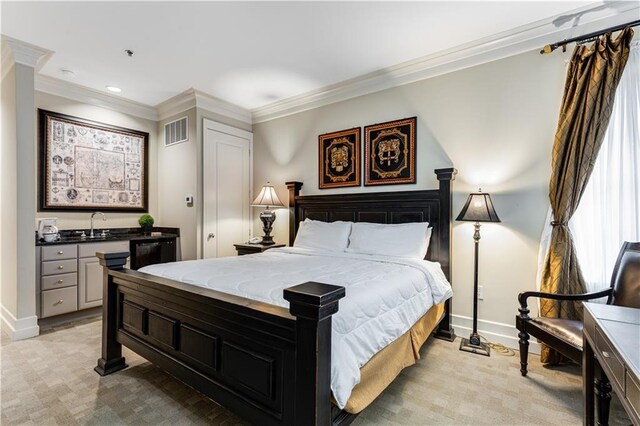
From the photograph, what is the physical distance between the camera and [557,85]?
2518 mm

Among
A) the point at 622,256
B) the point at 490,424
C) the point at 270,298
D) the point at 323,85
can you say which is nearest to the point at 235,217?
the point at 323,85

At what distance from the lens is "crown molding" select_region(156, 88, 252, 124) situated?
13.2 feet

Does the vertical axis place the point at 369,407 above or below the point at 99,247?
below

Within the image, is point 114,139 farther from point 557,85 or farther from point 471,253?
point 557,85

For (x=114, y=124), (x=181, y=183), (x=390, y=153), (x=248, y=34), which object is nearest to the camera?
(x=248, y=34)

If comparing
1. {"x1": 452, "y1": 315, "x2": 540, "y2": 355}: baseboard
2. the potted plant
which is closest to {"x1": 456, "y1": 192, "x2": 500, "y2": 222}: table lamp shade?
{"x1": 452, "y1": 315, "x2": 540, "y2": 355}: baseboard

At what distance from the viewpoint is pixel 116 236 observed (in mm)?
3916

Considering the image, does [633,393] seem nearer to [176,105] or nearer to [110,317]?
[110,317]

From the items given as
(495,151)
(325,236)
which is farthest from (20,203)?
→ (495,151)

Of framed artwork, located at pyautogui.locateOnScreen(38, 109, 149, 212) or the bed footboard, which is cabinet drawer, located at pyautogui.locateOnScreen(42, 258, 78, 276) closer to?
framed artwork, located at pyautogui.locateOnScreen(38, 109, 149, 212)

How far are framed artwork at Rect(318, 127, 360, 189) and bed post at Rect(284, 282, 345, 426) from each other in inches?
104

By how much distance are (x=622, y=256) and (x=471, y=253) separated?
3.46 ft

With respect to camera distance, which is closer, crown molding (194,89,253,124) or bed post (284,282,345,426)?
bed post (284,282,345,426)

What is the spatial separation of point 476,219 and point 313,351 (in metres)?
2.02
